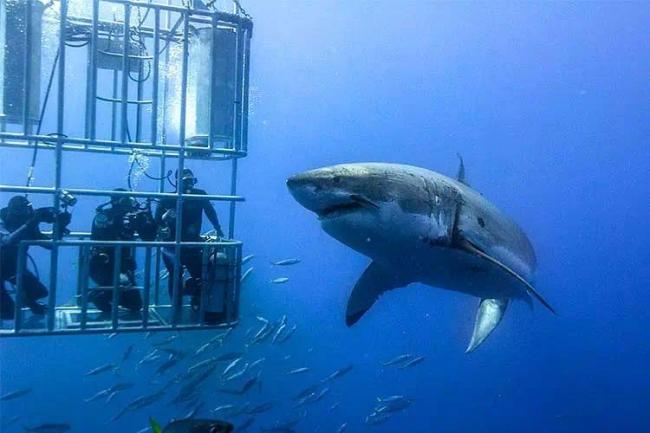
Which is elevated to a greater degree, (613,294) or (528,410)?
(613,294)

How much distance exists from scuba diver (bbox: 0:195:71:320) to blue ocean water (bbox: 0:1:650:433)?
14.7 m

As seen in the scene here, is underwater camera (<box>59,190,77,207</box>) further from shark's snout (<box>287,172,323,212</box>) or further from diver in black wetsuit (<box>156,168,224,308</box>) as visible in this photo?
shark's snout (<box>287,172,323,212</box>)

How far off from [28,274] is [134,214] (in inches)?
34.8

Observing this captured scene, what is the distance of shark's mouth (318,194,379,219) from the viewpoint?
3312 millimetres

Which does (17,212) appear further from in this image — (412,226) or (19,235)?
(412,226)

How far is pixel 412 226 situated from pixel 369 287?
4.35ft

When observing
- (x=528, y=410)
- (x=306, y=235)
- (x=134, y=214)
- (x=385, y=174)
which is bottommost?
(x=528, y=410)

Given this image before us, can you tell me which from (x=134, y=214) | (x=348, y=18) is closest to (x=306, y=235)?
(x=348, y=18)

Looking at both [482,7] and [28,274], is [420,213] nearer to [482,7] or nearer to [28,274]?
[28,274]

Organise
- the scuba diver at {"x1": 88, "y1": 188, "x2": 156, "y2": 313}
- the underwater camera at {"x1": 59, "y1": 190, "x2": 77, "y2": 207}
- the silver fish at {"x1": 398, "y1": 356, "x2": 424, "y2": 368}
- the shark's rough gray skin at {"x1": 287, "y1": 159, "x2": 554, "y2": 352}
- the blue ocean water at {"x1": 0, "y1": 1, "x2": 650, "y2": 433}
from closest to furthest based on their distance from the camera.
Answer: the shark's rough gray skin at {"x1": 287, "y1": 159, "x2": 554, "y2": 352}
the underwater camera at {"x1": 59, "y1": 190, "x2": 77, "y2": 207}
the scuba diver at {"x1": 88, "y1": 188, "x2": 156, "y2": 313}
the silver fish at {"x1": 398, "y1": 356, "x2": 424, "y2": 368}
the blue ocean water at {"x1": 0, "y1": 1, "x2": 650, "y2": 433}

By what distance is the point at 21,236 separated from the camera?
4379mm

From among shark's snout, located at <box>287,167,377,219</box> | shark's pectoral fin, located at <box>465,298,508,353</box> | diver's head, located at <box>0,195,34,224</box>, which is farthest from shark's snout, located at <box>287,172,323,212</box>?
shark's pectoral fin, located at <box>465,298,508,353</box>

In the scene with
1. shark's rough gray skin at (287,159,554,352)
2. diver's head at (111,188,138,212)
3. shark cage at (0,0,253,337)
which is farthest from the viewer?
diver's head at (111,188,138,212)

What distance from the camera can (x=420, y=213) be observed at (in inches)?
139
